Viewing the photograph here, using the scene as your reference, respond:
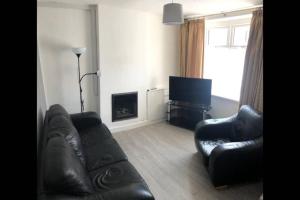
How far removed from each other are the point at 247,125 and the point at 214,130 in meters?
0.47

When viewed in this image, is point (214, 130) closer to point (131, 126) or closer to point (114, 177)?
point (114, 177)

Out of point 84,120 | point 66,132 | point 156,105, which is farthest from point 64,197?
point 156,105

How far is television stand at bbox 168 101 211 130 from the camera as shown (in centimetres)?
452

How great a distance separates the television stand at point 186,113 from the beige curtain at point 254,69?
92cm

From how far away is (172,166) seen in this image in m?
3.18

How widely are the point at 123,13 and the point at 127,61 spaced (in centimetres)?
88

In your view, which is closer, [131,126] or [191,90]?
[191,90]

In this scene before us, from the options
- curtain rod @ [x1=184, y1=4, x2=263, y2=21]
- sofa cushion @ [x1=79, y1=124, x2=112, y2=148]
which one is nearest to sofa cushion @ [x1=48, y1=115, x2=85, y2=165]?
sofa cushion @ [x1=79, y1=124, x2=112, y2=148]

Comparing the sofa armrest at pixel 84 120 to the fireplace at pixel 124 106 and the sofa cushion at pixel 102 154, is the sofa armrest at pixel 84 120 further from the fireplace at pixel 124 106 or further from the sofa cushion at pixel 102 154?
the fireplace at pixel 124 106

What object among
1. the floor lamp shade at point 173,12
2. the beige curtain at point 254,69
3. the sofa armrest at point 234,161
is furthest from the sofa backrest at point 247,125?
the floor lamp shade at point 173,12

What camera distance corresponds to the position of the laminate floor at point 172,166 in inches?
102
